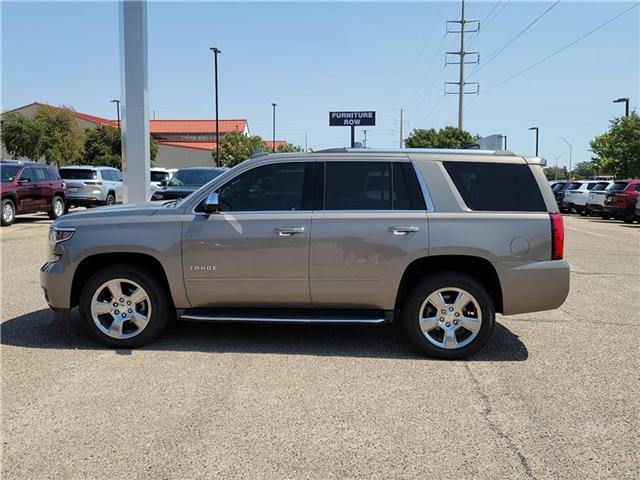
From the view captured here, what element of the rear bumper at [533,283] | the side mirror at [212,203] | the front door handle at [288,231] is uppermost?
the side mirror at [212,203]

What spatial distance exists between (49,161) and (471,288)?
64.5 m

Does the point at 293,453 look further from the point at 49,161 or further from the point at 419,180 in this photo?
the point at 49,161

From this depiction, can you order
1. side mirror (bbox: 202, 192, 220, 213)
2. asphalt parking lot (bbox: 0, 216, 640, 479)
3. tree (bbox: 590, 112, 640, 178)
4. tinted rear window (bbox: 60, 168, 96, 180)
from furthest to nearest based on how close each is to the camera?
tree (bbox: 590, 112, 640, 178) < tinted rear window (bbox: 60, 168, 96, 180) < side mirror (bbox: 202, 192, 220, 213) < asphalt parking lot (bbox: 0, 216, 640, 479)

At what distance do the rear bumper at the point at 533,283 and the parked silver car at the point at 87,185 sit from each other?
19.0 m

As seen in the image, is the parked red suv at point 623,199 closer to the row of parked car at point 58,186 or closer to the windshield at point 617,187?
the windshield at point 617,187

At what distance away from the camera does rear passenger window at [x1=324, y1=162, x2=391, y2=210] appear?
5.41 meters

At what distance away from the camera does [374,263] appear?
17.3ft

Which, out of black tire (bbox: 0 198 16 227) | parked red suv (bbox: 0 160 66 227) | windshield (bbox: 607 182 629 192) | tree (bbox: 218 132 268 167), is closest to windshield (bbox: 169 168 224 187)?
parked red suv (bbox: 0 160 66 227)

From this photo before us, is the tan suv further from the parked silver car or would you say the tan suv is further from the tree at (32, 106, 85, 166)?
the tree at (32, 106, 85, 166)

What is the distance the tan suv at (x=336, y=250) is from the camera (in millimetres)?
5273

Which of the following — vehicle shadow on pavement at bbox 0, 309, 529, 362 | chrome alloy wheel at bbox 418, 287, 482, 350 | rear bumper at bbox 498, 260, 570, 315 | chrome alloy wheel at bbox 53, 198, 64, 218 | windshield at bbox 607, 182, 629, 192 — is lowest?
vehicle shadow on pavement at bbox 0, 309, 529, 362

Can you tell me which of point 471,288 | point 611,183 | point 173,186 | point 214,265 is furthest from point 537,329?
point 611,183

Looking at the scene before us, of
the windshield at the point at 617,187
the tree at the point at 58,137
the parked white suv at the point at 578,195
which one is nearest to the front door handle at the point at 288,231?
the windshield at the point at 617,187

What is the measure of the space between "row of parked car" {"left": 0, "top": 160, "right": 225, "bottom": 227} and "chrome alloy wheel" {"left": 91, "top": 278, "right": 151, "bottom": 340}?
30.0ft
